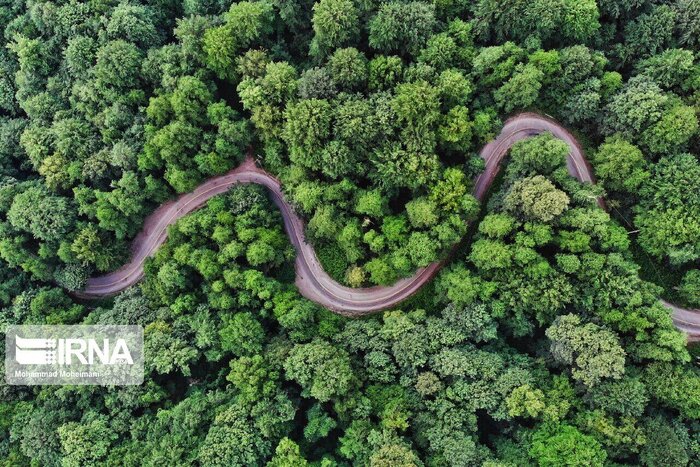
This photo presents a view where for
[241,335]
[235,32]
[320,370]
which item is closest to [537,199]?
[320,370]

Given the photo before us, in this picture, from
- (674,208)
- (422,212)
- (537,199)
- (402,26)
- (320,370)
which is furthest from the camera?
(402,26)

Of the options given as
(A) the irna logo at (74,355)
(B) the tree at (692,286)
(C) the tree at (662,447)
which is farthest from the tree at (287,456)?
A: (B) the tree at (692,286)

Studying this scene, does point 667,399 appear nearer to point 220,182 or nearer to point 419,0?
point 419,0

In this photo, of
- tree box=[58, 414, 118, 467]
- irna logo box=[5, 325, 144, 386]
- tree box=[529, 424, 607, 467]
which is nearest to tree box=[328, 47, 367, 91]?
irna logo box=[5, 325, 144, 386]

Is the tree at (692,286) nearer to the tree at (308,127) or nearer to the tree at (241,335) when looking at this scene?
the tree at (308,127)

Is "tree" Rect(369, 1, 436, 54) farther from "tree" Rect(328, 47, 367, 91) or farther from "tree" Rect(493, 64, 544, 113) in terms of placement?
"tree" Rect(493, 64, 544, 113)

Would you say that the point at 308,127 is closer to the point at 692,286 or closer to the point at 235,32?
the point at 235,32

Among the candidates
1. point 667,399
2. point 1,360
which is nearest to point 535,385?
point 667,399
